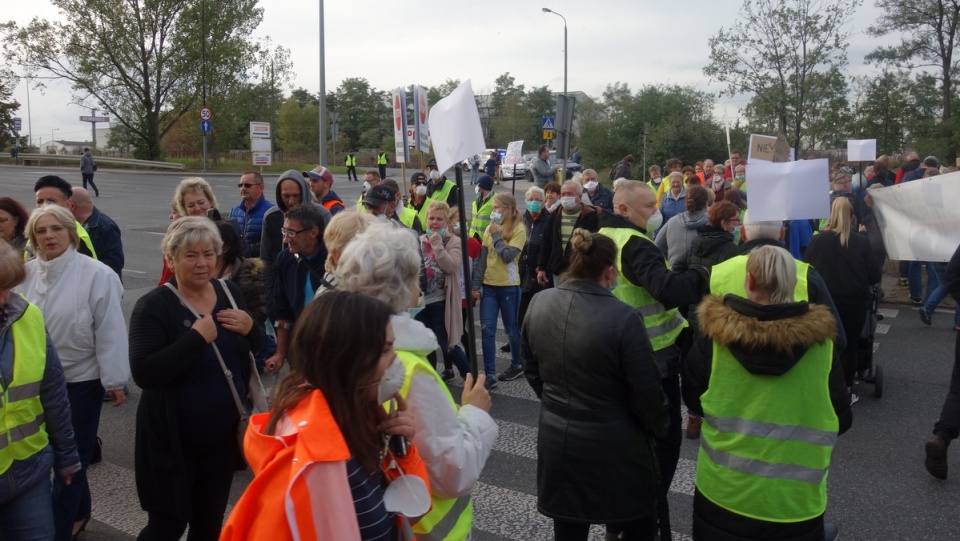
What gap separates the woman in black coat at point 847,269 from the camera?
6.09 metres

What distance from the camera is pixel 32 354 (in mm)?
2945

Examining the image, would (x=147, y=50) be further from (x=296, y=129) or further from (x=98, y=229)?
(x=98, y=229)

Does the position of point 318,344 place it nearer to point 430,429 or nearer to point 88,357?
point 430,429

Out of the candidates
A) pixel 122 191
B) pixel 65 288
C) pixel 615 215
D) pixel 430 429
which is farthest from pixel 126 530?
pixel 122 191

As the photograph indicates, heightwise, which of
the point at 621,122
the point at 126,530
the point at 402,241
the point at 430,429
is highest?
the point at 621,122

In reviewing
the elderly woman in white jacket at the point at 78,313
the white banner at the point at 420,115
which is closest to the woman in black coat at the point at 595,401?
the elderly woman in white jacket at the point at 78,313

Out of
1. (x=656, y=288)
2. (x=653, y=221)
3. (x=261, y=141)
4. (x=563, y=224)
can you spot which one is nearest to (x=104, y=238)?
(x=563, y=224)

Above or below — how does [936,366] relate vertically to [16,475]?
below

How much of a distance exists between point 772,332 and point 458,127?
1.53m

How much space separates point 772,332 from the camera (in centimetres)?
289

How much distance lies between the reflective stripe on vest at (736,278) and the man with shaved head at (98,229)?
4607 millimetres

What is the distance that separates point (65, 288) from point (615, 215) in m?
2.99

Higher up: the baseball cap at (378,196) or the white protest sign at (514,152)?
the white protest sign at (514,152)

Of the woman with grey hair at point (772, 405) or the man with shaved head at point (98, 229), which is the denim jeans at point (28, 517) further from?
the man with shaved head at point (98, 229)
